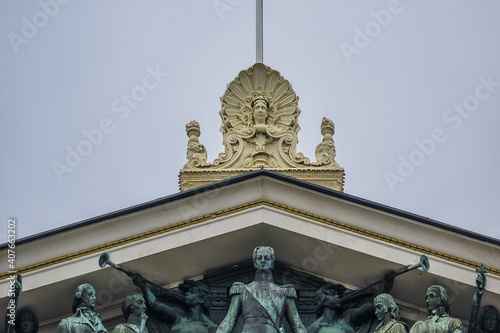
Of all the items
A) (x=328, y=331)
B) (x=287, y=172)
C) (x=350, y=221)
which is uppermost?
(x=287, y=172)

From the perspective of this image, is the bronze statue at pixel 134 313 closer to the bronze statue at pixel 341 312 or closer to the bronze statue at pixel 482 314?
the bronze statue at pixel 341 312

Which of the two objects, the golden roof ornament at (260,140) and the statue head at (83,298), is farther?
the golden roof ornament at (260,140)

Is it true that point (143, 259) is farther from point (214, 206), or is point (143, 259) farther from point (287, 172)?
point (287, 172)

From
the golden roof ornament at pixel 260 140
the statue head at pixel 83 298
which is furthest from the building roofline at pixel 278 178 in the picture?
the golden roof ornament at pixel 260 140

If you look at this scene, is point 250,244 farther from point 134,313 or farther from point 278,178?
point 134,313

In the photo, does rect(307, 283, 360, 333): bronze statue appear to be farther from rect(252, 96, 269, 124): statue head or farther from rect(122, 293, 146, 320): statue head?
rect(252, 96, 269, 124): statue head

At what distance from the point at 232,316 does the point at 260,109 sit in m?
5.69

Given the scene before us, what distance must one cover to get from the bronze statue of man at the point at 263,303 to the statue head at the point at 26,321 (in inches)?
89.3

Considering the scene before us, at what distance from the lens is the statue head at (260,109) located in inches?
931

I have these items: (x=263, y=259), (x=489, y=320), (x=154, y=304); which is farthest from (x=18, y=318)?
(x=489, y=320)

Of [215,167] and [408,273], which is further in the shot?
[215,167]

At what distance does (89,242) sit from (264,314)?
7.62 feet

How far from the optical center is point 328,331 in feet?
62.1

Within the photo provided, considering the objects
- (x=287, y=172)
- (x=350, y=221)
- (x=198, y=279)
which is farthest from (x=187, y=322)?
(x=287, y=172)
